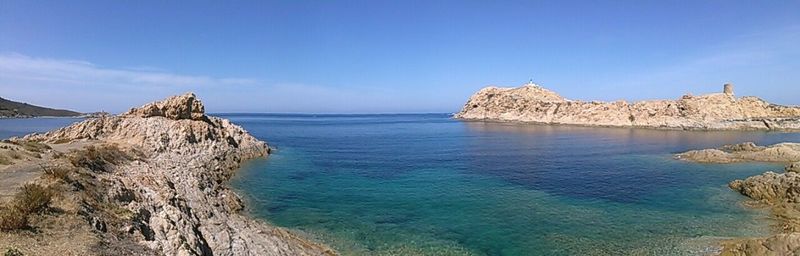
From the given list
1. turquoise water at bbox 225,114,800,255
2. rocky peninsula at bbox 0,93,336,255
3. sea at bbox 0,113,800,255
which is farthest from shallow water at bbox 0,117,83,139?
turquoise water at bbox 225,114,800,255

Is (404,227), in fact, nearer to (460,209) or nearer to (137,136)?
(460,209)

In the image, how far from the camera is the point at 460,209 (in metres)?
29.0

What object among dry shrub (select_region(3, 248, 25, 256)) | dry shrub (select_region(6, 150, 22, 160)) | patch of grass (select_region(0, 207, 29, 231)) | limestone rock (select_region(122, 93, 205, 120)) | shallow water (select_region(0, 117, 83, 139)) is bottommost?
shallow water (select_region(0, 117, 83, 139))

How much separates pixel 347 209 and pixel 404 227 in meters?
5.58

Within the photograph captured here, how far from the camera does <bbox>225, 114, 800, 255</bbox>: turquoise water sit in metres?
22.4

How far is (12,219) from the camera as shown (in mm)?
11938

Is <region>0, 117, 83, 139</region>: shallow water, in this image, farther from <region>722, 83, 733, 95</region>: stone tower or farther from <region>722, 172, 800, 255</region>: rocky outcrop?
<region>722, 83, 733, 95</region>: stone tower

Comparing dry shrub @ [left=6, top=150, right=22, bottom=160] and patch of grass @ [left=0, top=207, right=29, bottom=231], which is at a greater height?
dry shrub @ [left=6, top=150, right=22, bottom=160]

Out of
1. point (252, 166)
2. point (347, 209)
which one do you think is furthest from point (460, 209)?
point (252, 166)

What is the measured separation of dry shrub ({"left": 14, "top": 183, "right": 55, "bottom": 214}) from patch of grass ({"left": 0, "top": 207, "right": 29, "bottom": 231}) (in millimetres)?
351

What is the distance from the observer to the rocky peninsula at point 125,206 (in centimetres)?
1261

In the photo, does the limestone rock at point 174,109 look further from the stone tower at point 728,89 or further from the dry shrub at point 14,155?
the stone tower at point 728,89

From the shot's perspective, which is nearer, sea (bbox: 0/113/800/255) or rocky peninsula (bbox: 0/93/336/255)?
rocky peninsula (bbox: 0/93/336/255)

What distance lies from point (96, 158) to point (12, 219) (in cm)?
1706
